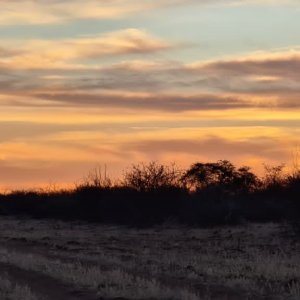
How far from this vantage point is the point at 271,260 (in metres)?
22.0

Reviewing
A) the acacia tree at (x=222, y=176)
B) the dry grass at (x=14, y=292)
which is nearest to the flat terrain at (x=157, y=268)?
the dry grass at (x=14, y=292)

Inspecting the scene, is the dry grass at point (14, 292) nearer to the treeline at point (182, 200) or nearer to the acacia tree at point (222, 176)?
the treeline at point (182, 200)

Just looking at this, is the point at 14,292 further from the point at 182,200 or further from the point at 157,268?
the point at 182,200

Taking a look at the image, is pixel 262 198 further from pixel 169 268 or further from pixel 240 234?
pixel 169 268

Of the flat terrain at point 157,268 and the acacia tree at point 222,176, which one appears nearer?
the flat terrain at point 157,268

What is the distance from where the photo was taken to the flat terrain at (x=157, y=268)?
1552cm

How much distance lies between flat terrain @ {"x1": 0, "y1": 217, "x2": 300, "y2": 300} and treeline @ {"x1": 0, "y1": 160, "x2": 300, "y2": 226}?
6311 mm

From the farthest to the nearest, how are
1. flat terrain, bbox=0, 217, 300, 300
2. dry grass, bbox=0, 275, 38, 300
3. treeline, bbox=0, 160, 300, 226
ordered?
treeline, bbox=0, 160, 300, 226
flat terrain, bbox=0, 217, 300, 300
dry grass, bbox=0, 275, 38, 300

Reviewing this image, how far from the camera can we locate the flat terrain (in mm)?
15516

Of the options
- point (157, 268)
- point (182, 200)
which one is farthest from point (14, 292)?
point (182, 200)

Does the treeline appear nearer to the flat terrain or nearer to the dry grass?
the flat terrain

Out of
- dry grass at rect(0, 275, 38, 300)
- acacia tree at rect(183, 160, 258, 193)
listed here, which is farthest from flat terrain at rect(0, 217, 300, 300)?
acacia tree at rect(183, 160, 258, 193)

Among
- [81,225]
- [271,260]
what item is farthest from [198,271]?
[81,225]

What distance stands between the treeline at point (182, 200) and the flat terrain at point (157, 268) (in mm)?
6311
